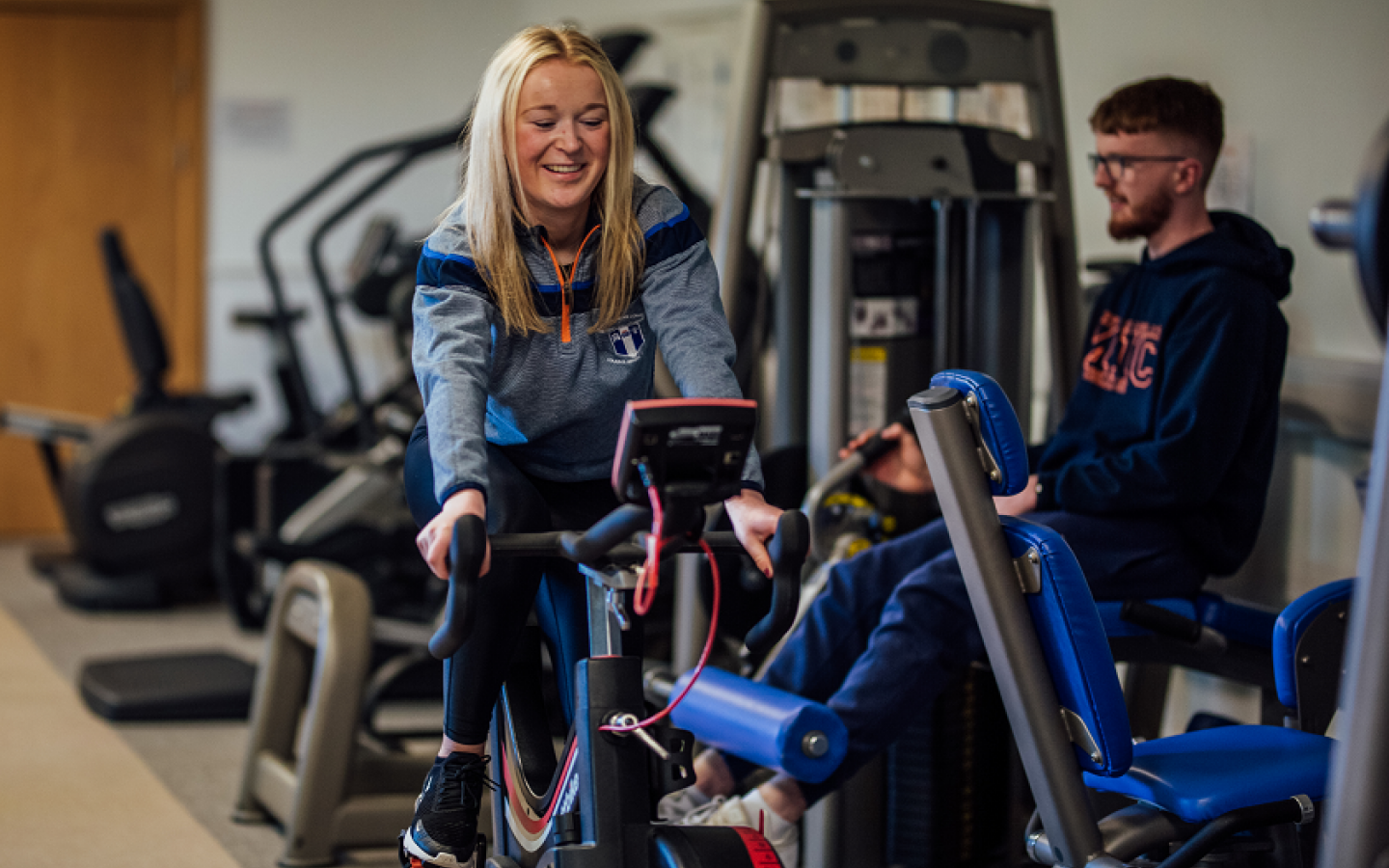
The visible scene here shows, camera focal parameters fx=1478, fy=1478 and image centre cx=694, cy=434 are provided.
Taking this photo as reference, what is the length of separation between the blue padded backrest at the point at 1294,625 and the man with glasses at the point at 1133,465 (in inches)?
11.5

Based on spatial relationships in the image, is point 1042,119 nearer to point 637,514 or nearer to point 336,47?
point 637,514

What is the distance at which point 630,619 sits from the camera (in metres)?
1.65

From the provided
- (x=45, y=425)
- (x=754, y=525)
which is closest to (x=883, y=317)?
(x=754, y=525)

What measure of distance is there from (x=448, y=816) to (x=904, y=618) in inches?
31.3

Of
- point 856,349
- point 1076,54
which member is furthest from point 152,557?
point 1076,54

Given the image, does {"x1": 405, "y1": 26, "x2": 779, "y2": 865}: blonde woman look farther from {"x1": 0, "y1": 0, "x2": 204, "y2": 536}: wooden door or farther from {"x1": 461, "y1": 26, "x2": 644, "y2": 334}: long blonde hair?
{"x1": 0, "y1": 0, "x2": 204, "y2": 536}: wooden door

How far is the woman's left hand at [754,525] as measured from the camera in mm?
1576

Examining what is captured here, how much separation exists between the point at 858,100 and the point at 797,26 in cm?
118

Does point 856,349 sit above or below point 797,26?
below

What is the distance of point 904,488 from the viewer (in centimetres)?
269

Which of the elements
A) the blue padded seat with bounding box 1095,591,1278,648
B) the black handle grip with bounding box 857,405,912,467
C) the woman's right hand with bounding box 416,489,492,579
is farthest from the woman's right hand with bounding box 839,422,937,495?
the woman's right hand with bounding box 416,489,492,579

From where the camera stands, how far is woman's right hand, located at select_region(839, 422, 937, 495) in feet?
8.63

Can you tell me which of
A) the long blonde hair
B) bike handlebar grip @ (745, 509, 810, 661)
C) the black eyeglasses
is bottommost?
bike handlebar grip @ (745, 509, 810, 661)

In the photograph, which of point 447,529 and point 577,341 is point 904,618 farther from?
point 447,529
